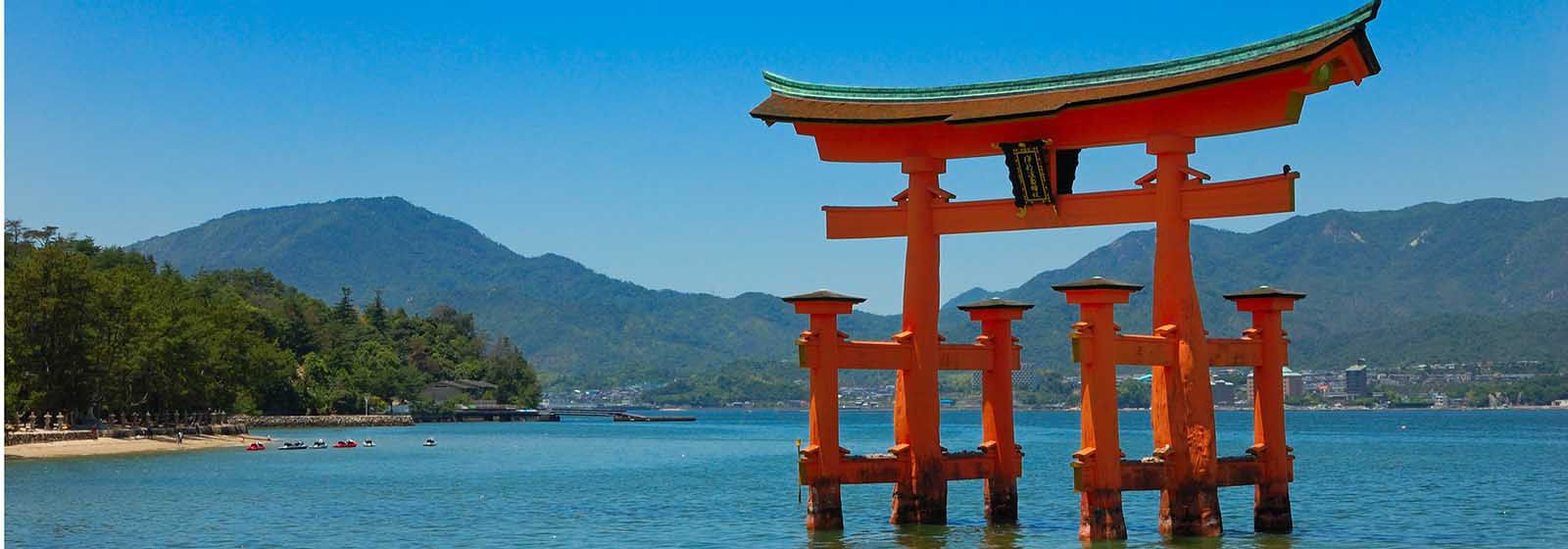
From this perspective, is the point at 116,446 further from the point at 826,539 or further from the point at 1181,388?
the point at 1181,388

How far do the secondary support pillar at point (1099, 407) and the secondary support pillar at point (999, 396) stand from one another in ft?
11.4

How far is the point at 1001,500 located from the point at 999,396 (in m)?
1.96

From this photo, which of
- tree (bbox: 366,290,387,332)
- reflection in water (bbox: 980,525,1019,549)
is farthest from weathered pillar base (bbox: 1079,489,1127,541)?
tree (bbox: 366,290,387,332)

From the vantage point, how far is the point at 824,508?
2522cm

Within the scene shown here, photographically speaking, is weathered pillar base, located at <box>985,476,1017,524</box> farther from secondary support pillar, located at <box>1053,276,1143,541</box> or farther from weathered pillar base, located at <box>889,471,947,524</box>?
secondary support pillar, located at <box>1053,276,1143,541</box>

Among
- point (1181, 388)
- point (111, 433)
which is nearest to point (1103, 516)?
point (1181, 388)

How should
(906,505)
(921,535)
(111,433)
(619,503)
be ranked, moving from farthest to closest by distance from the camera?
1. (111,433)
2. (619,503)
3. (906,505)
4. (921,535)

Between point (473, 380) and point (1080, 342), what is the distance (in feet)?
463

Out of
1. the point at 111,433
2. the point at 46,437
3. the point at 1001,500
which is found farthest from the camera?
the point at 111,433

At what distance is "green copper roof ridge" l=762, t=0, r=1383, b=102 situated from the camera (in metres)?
21.7

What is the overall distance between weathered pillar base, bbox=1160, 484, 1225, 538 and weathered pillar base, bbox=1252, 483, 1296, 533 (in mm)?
1374

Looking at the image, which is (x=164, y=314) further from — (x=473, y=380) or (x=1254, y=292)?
(x=473, y=380)

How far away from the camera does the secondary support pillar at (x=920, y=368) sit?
82.9 feet

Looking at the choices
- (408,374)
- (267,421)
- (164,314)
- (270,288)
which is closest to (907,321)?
(164,314)
